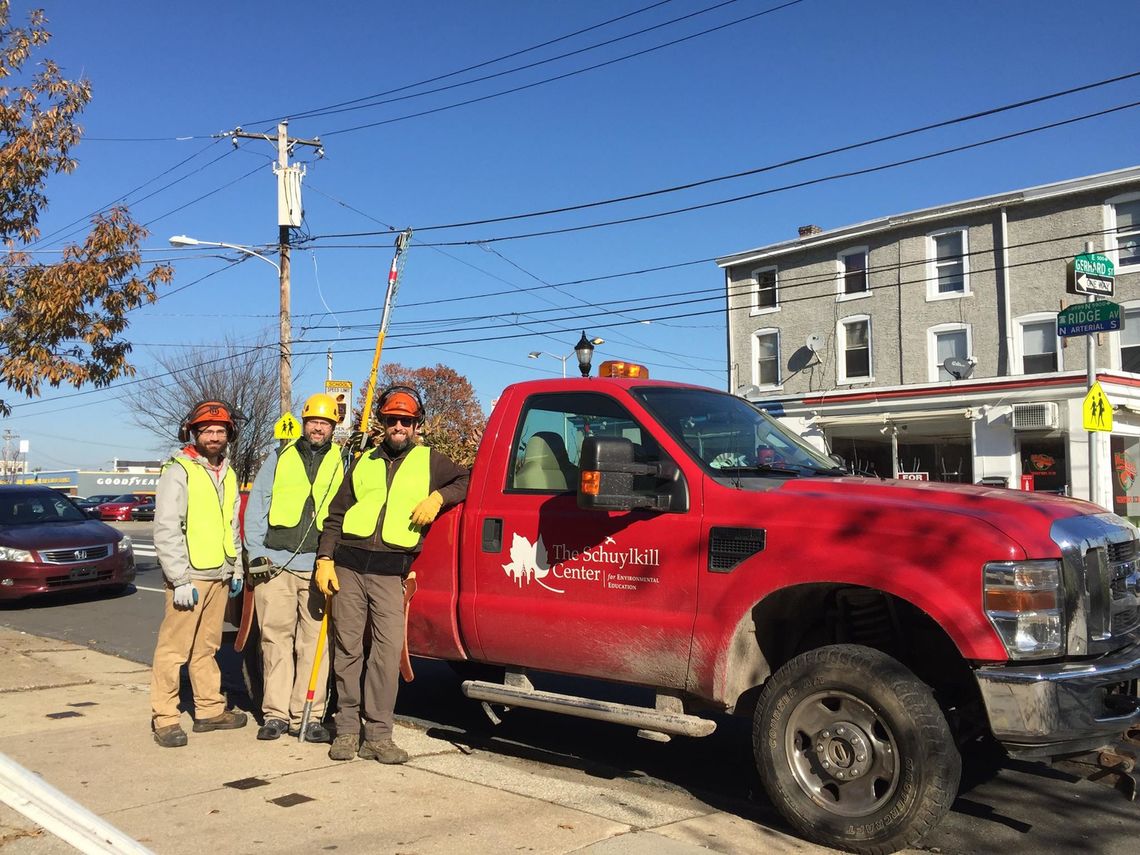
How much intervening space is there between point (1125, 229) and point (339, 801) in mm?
26628

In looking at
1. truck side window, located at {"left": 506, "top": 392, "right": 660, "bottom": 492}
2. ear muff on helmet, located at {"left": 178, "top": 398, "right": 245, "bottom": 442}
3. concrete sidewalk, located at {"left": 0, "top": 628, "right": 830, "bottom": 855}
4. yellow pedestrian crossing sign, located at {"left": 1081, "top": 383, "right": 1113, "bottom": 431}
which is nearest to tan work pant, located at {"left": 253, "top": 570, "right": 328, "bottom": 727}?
concrete sidewalk, located at {"left": 0, "top": 628, "right": 830, "bottom": 855}

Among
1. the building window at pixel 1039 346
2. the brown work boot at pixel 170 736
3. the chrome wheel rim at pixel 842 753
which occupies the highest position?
the building window at pixel 1039 346

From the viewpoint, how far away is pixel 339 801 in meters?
4.73

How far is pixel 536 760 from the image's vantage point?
5707 millimetres

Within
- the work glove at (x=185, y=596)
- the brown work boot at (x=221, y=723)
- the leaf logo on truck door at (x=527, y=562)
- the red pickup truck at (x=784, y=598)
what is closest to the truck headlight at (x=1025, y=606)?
the red pickup truck at (x=784, y=598)

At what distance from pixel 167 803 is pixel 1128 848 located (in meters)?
4.35

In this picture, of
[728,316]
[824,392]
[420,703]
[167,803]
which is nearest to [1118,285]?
[824,392]

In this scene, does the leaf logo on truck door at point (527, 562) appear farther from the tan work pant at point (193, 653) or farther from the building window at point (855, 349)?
the building window at point (855, 349)

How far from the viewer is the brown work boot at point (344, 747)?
545 cm

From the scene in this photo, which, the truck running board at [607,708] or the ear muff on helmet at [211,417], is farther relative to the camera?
the ear muff on helmet at [211,417]

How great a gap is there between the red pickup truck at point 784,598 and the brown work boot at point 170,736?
1.43 metres

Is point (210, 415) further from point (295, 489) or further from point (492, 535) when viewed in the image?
point (492, 535)

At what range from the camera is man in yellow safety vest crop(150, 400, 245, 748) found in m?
5.83

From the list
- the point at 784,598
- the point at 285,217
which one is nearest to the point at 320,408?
the point at 784,598
